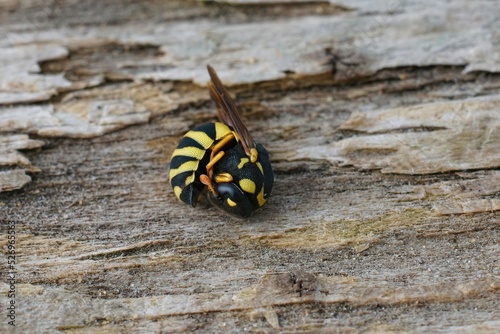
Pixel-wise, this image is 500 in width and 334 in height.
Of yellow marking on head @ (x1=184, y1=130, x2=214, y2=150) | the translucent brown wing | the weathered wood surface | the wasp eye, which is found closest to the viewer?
the weathered wood surface

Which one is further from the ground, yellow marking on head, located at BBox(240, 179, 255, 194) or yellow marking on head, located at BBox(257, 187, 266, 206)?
yellow marking on head, located at BBox(240, 179, 255, 194)

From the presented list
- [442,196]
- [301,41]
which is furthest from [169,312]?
[301,41]

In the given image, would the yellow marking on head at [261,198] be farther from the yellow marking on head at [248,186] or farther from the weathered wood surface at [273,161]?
the weathered wood surface at [273,161]

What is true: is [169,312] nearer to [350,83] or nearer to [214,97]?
[214,97]

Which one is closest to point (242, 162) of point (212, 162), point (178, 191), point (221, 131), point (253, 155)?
point (253, 155)

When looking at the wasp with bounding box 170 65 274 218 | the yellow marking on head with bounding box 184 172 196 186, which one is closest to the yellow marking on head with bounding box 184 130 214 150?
the wasp with bounding box 170 65 274 218

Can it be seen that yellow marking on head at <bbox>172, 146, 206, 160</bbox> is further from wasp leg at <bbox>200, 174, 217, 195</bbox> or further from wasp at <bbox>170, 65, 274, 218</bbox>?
wasp leg at <bbox>200, 174, 217, 195</bbox>

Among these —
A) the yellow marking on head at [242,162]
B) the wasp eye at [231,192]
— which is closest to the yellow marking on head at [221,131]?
the yellow marking on head at [242,162]

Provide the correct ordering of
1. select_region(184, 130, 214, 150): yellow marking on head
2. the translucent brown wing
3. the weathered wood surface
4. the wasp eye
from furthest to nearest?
select_region(184, 130, 214, 150): yellow marking on head → the translucent brown wing → the wasp eye → the weathered wood surface

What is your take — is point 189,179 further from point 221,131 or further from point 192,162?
point 221,131
